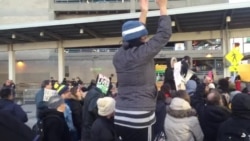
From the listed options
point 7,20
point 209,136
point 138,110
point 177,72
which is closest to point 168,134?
point 209,136

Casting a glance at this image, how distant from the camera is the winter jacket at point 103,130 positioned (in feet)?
17.3

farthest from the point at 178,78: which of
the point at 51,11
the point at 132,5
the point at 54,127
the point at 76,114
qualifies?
the point at 51,11

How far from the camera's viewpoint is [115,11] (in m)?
52.3

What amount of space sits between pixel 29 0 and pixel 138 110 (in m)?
48.8

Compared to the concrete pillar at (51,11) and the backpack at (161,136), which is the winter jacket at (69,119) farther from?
the concrete pillar at (51,11)

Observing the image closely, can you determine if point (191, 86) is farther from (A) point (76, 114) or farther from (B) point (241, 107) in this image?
(B) point (241, 107)

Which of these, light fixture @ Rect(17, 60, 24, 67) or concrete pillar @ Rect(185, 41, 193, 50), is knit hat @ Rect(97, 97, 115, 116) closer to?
light fixture @ Rect(17, 60, 24, 67)

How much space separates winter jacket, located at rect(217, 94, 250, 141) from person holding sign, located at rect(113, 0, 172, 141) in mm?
1414

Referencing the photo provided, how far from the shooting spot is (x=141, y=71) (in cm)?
358

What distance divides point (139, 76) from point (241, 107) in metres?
1.73

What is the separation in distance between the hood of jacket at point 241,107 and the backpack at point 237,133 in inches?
5.3

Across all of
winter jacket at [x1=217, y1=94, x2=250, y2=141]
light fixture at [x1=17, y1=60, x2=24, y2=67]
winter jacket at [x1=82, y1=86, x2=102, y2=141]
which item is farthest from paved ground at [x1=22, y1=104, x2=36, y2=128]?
light fixture at [x1=17, y1=60, x2=24, y2=67]

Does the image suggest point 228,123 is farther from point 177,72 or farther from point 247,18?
point 247,18

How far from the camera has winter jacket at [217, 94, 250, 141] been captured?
471 centimetres
